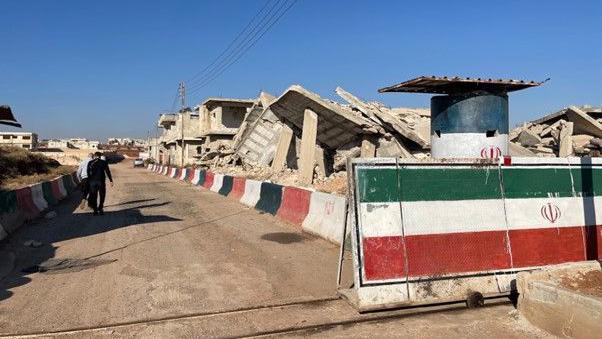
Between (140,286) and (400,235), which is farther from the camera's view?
(140,286)

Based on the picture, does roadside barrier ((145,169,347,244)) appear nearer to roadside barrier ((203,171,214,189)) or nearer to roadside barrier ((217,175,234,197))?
roadside barrier ((217,175,234,197))

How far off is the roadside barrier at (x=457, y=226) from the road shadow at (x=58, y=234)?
14.8 feet

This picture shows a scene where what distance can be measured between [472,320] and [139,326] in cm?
340

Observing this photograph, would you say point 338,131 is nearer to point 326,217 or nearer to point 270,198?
point 270,198

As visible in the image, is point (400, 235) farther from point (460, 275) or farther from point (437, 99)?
point (437, 99)

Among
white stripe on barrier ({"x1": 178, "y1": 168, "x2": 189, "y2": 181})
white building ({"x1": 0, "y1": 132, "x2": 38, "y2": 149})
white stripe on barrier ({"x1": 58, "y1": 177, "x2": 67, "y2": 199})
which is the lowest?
white stripe on barrier ({"x1": 58, "y1": 177, "x2": 67, "y2": 199})

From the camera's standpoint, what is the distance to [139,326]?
5344mm

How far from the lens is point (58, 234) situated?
37.7ft

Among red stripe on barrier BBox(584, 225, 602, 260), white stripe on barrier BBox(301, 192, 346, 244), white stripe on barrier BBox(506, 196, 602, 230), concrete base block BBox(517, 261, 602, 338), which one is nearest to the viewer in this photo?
concrete base block BBox(517, 261, 602, 338)

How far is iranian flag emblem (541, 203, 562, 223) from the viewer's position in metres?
6.51

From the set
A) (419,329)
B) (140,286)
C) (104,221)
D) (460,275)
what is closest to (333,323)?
(419,329)

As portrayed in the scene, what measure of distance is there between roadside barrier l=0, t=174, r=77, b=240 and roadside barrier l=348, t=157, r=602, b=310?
8379mm

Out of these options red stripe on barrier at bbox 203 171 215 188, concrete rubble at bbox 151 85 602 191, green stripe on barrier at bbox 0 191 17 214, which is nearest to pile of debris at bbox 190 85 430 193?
concrete rubble at bbox 151 85 602 191

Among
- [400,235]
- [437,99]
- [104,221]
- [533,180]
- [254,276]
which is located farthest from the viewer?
[104,221]
